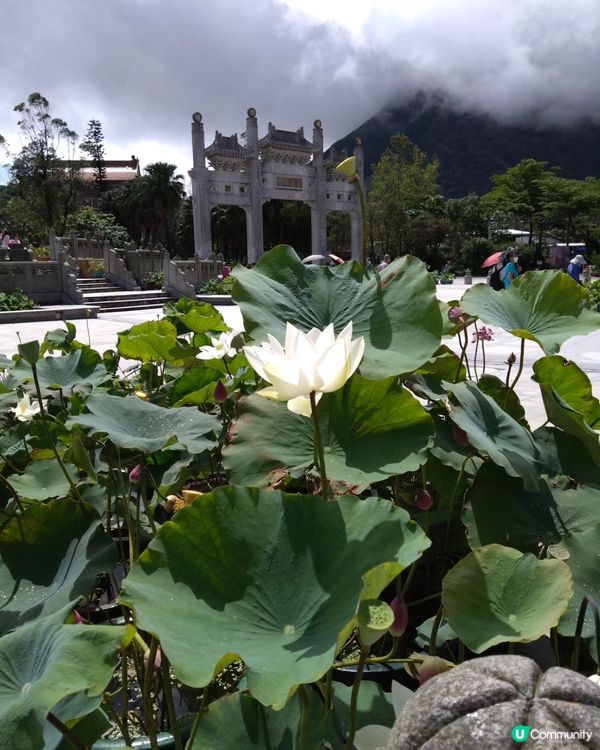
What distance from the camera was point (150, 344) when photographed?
1.71 metres

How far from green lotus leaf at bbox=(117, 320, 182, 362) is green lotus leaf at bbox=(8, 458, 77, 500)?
46 centimetres

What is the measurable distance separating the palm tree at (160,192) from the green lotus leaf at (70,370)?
40328 mm

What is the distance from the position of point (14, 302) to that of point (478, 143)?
103m

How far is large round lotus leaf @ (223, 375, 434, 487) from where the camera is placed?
90 centimetres

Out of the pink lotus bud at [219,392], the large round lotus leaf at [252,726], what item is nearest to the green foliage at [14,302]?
the pink lotus bud at [219,392]

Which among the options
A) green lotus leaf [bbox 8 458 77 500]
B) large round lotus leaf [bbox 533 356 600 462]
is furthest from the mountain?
green lotus leaf [bbox 8 458 77 500]

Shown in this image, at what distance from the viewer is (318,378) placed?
0.71 m

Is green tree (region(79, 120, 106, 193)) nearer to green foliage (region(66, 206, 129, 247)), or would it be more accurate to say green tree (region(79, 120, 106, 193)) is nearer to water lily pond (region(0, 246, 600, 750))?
green foliage (region(66, 206, 129, 247))

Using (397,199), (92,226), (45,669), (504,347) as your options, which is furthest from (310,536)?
(397,199)

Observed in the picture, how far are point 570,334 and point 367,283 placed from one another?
0.46 metres

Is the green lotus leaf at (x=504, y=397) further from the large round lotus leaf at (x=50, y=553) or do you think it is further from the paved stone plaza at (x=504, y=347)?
the paved stone plaza at (x=504, y=347)

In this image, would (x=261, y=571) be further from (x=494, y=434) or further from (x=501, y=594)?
(x=494, y=434)

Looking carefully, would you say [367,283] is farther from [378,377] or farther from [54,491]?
[54,491]

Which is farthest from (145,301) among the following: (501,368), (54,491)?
(54,491)
